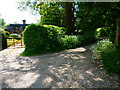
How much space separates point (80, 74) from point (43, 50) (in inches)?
155

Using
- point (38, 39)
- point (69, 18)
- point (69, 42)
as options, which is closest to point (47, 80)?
point (38, 39)

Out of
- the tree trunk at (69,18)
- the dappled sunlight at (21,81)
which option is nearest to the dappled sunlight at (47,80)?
the dappled sunlight at (21,81)

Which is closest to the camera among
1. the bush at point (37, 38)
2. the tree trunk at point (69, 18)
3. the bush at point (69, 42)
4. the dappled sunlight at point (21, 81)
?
the dappled sunlight at point (21, 81)

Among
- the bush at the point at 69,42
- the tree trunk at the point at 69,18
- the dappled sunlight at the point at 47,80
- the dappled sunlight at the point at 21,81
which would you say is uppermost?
the tree trunk at the point at 69,18

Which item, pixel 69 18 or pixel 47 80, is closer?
pixel 47 80

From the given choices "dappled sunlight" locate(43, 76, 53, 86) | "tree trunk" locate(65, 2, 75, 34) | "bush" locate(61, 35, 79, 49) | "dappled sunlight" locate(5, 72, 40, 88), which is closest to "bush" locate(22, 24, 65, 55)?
"bush" locate(61, 35, 79, 49)

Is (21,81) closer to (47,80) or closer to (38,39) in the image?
(47,80)

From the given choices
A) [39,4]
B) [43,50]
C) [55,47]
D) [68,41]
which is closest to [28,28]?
[43,50]

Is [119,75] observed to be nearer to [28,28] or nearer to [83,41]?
[28,28]

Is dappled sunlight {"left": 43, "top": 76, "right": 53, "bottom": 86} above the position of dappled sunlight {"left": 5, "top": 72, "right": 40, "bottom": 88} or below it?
above

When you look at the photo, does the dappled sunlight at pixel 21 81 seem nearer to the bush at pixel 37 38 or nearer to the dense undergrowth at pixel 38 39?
the dense undergrowth at pixel 38 39

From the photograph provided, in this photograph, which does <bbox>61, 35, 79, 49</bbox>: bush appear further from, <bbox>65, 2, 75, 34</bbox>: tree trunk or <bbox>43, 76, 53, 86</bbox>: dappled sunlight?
<bbox>43, 76, 53, 86</bbox>: dappled sunlight

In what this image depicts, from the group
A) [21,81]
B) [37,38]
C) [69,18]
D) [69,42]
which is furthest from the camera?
[69,18]

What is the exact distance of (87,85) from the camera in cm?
263
